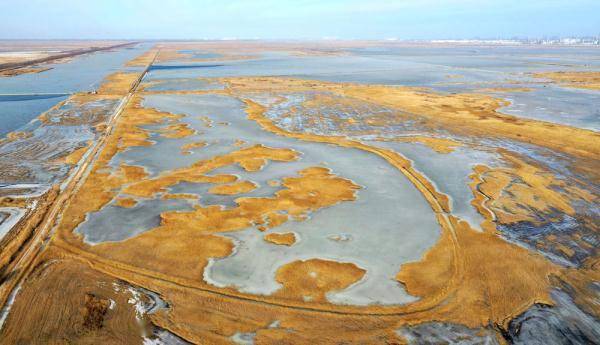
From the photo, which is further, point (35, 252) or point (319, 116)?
point (319, 116)

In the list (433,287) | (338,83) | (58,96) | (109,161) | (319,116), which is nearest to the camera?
(433,287)

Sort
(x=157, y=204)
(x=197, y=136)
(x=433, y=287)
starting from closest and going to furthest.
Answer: (x=433, y=287) → (x=157, y=204) → (x=197, y=136)

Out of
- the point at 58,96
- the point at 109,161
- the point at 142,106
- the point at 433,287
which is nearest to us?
the point at 433,287

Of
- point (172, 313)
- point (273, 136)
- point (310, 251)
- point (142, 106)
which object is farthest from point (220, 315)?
point (142, 106)

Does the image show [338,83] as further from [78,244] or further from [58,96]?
[78,244]

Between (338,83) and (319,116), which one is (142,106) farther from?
(338,83)

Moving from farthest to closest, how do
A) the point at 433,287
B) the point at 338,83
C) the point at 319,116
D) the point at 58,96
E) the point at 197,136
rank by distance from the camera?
the point at 338,83, the point at 58,96, the point at 319,116, the point at 197,136, the point at 433,287

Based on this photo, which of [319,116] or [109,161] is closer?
[109,161]

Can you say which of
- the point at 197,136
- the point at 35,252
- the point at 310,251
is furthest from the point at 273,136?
the point at 35,252
